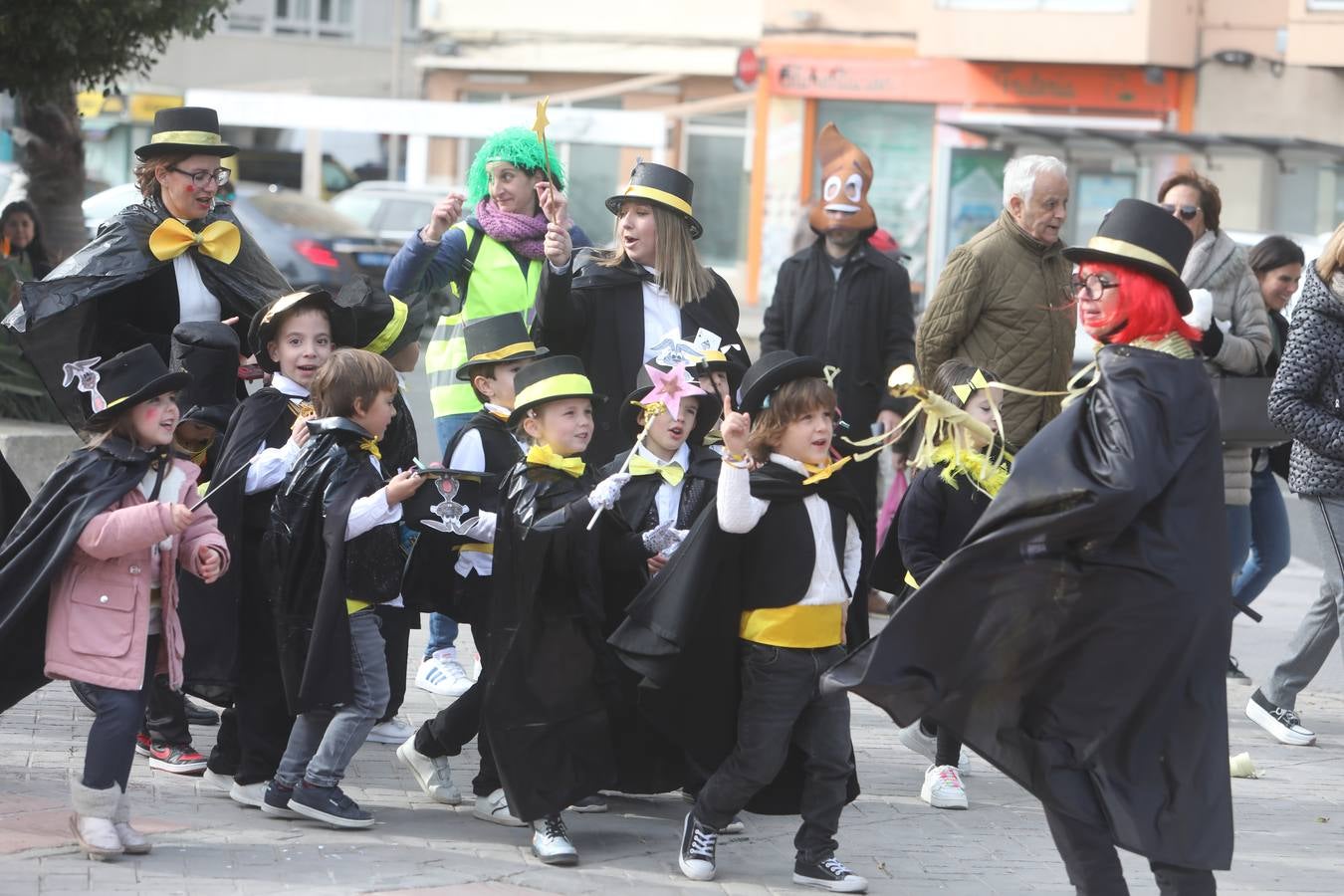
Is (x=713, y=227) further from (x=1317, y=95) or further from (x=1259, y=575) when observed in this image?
(x=1259, y=575)

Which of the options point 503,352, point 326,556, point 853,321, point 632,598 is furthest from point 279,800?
point 853,321

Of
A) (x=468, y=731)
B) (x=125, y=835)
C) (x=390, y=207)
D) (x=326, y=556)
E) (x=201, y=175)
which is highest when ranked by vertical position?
(x=390, y=207)

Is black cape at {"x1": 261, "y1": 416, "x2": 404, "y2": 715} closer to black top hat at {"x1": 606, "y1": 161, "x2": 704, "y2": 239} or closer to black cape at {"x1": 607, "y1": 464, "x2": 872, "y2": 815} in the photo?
black cape at {"x1": 607, "y1": 464, "x2": 872, "y2": 815}

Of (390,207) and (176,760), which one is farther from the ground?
(390,207)

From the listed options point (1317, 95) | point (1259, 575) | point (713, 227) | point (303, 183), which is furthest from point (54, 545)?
point (303, 183)

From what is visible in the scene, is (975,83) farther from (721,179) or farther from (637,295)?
(637,295)

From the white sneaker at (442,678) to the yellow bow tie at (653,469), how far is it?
212cm

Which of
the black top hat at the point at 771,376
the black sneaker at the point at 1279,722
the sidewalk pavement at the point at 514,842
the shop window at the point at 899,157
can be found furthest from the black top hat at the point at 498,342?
the shop window at the point at 899,157

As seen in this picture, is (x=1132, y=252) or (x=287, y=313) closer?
(x=1132, y=252)

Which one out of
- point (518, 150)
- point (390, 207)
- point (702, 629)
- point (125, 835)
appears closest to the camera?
point (125, 835)

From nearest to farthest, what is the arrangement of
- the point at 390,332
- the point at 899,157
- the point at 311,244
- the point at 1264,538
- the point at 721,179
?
1. the point at 390,332
2. the point at 1264,538
3. the point at 311,244
4. the point at 899,157
5. the point at 721,179

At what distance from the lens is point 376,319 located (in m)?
6.63

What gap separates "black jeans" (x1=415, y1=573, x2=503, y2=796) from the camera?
5.97 meters

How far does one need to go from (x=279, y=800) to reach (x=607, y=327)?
82.7 inches
